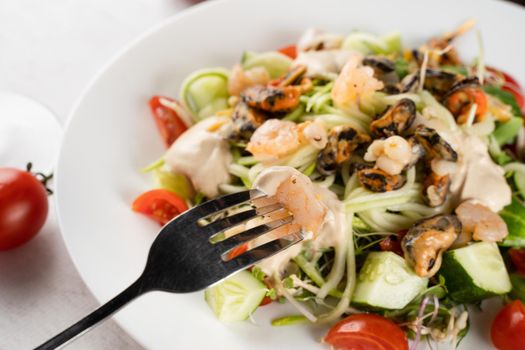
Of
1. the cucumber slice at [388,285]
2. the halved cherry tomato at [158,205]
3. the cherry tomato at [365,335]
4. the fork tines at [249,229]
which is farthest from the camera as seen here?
the halved cherry tomato at [158,205]

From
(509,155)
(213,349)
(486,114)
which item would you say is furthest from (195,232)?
(509,155)

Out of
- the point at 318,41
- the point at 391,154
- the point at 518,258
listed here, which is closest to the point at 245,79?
the point at 318,41

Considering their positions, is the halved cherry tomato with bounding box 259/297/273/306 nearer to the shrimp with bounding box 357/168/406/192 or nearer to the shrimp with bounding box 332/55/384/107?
the shrimp with bounding box 357/168/406/192

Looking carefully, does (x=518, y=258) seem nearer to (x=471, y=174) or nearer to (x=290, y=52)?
(x=471, y=174)

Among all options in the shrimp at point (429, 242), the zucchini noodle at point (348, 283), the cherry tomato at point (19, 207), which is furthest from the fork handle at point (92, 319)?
the shrimp at point (429, 242)

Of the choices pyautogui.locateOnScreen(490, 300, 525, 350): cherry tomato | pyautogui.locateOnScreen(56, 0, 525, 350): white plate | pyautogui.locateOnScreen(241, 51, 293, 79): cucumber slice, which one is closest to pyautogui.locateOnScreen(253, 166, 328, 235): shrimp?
pyautogui.locateOnScreen(56, 0, 525, 350): white plate

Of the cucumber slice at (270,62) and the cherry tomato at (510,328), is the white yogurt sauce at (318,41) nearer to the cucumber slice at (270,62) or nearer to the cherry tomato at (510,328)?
the cucumber slice at (270,62)

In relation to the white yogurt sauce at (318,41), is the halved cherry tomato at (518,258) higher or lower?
lower
